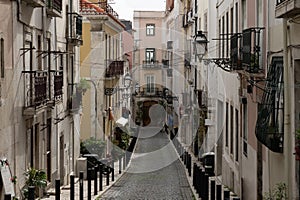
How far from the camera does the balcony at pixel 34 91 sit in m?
16.1

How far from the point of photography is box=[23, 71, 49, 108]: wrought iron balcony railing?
1628 cm

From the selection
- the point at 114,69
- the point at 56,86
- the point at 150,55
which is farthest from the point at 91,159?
the point at 150,55

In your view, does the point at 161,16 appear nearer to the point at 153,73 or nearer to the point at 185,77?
the point at 153,73

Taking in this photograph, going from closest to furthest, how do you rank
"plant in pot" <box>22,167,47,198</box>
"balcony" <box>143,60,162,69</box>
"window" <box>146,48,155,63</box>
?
1. "plant in pot" <box>22,167,47,198</box>
2. "balcony" <box>143,60,162,69</box>
3. "window" <box>146,48,155,63</box>

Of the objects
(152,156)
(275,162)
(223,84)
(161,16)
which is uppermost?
(161,16)

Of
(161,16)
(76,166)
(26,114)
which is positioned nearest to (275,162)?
(26,114)

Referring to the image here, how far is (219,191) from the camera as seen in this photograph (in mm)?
14477

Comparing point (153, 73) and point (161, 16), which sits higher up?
point (161, 16)

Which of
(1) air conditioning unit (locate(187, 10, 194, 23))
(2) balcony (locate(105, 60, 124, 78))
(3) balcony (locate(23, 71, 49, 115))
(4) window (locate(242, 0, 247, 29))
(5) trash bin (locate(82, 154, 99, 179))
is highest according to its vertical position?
(1) air conditioning unit (locate(187, 10, 194, 23))

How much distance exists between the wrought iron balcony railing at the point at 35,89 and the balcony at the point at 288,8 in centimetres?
788

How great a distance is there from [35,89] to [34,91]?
0.08m

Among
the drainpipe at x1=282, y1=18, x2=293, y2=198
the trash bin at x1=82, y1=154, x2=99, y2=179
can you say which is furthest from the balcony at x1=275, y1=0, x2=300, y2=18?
the trash bin at x1=82, y1=154, x2=99, y2=179

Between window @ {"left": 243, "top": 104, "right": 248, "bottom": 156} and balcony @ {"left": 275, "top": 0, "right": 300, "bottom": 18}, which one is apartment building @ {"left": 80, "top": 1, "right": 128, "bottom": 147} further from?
balcony @ {"left": 275, "top": 0, "right": 300, "bottom": 18}

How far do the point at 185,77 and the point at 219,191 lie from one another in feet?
99.3
